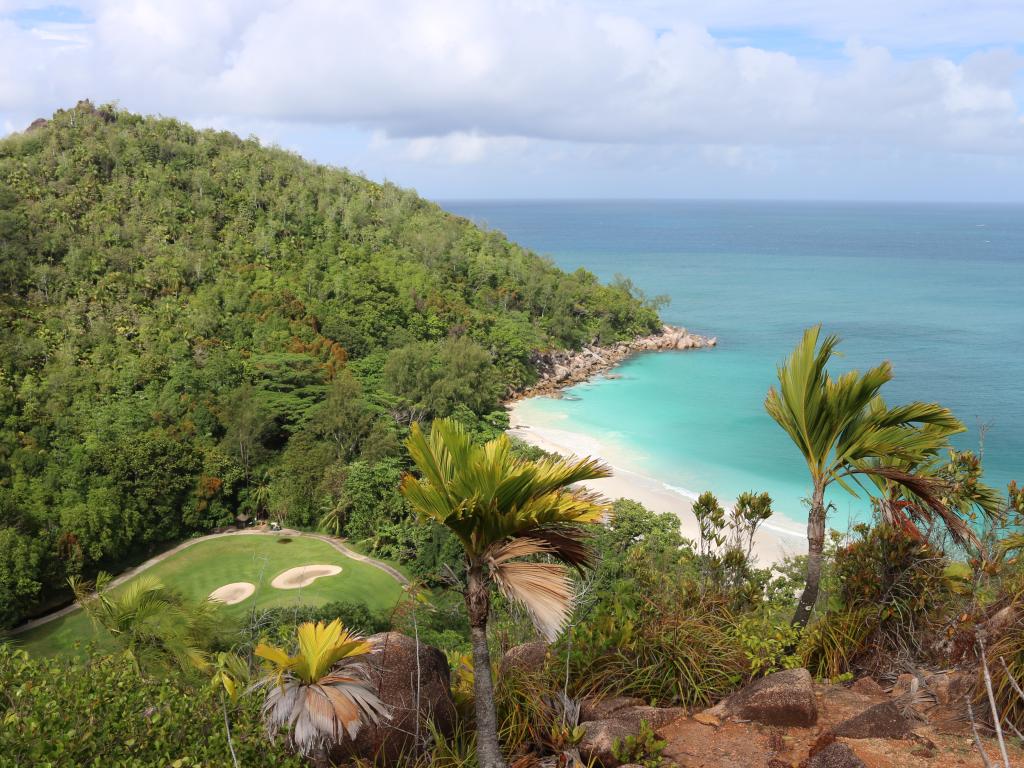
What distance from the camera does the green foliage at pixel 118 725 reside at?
469 cm

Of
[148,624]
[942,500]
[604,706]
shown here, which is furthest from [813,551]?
[148,624]

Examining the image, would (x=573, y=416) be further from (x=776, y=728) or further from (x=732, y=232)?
(x=732, y=232)

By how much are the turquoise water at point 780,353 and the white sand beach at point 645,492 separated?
1079mm

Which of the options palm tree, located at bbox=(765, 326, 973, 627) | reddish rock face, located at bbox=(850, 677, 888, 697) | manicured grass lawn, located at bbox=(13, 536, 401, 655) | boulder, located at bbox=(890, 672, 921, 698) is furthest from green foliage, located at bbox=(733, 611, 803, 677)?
manicured grass lawn, located at bbox=(13, 536, 401, 655)

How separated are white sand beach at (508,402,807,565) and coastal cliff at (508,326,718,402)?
518 cm

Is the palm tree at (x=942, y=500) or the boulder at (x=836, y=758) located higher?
the palm tree at (x=942, y=500)

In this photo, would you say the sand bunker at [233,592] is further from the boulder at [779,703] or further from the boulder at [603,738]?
the boulder at [779,703]

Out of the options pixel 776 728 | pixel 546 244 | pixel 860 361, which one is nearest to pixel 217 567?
pixel 776 728

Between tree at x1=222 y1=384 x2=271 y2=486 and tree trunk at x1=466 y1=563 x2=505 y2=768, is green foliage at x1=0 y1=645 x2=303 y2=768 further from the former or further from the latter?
tree at x1=222 y1=384 x2=271 y2=486

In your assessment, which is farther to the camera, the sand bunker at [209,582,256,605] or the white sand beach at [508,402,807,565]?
the white sand beach at [508,402,807,565]

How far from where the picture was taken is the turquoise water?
35312mm

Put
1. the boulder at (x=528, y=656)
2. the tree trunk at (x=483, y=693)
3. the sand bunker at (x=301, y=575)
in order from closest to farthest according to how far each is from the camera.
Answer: the tree trunk at (x=483, y=693)
the boulder at (x=528, y=656)
the sand bunker at (x=301, y=575)

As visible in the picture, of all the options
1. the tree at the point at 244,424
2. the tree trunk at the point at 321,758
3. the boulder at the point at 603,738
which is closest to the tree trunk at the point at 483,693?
the boulder at the point at 603,738

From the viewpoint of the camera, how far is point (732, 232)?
178 meters
